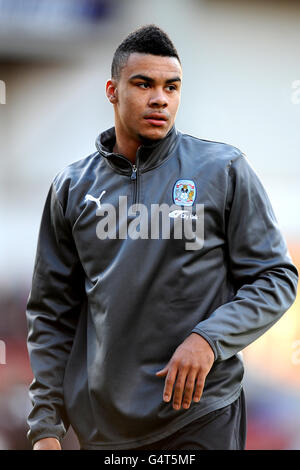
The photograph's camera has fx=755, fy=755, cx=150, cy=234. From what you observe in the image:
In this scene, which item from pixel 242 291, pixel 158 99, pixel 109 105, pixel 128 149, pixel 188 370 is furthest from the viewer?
pixel 109 105

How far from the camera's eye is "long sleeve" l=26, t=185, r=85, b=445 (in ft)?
7.77

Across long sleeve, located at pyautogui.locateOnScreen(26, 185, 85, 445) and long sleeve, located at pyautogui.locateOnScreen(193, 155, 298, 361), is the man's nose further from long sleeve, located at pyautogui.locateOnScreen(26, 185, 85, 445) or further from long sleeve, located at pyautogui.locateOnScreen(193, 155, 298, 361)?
long sleeve, located at pyautogui.locateOnScreen(26, 185, 85, 445)

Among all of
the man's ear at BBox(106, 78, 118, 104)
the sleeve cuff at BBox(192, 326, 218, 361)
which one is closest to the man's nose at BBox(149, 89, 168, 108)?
the man's ear at BBox(106, 78, 118, 104)

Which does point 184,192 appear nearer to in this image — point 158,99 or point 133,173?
point 133,173

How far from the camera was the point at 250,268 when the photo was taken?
2.14 meters

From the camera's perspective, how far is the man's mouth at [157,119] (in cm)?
223

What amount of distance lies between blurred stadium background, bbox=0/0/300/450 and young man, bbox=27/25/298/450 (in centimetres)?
168

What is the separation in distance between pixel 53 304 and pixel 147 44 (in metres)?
0.87

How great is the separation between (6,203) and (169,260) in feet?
7.05

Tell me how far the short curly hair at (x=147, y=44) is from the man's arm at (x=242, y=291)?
403 mm

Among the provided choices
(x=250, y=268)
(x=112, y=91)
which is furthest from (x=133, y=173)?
Answer: (x=250, y=268)

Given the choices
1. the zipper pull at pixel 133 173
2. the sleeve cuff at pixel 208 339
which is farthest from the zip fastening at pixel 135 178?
the sleeve cuff at pixel 208 339

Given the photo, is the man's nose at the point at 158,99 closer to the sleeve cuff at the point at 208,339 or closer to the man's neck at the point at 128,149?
the man's neck at the point at 128,149
